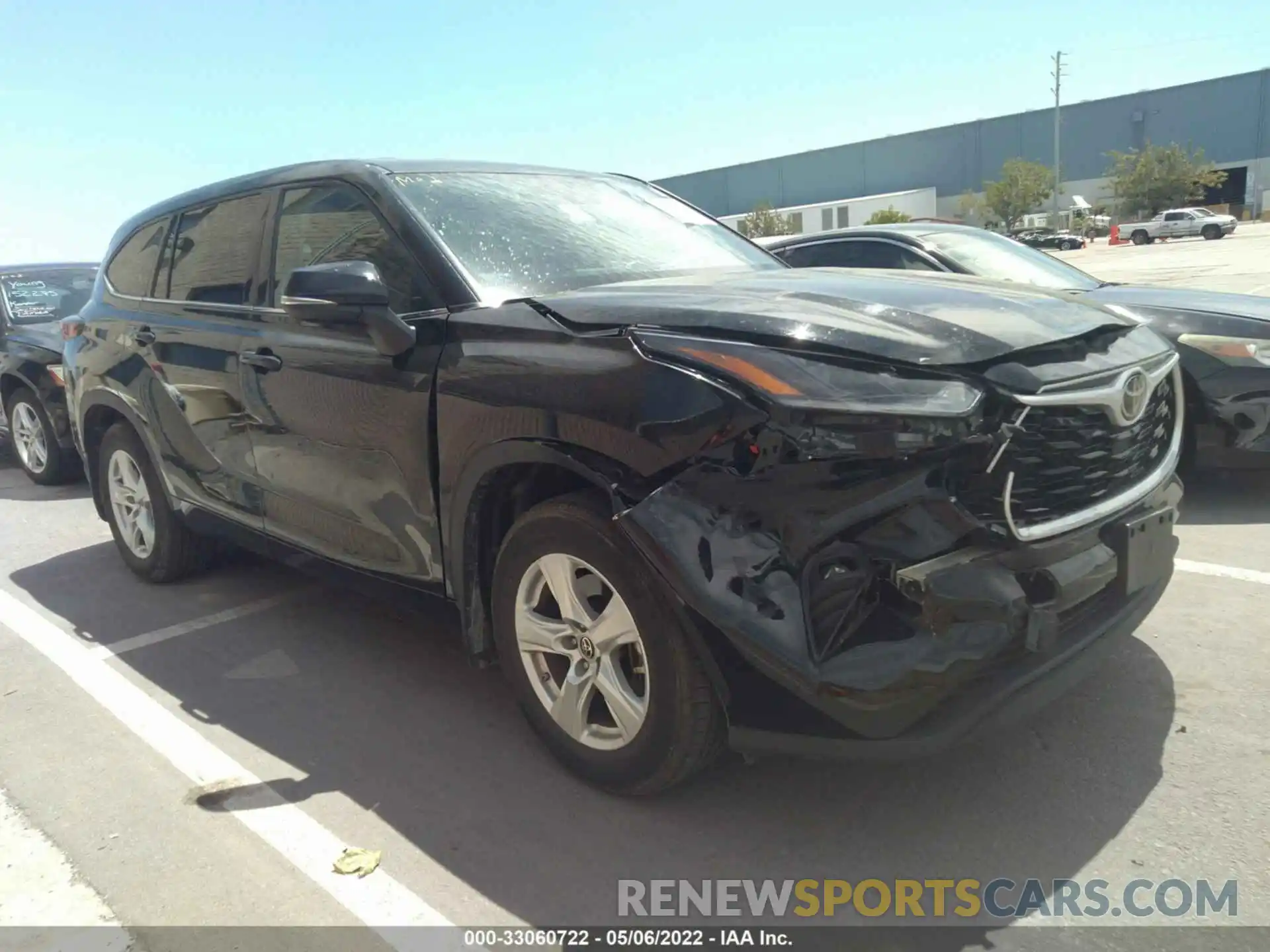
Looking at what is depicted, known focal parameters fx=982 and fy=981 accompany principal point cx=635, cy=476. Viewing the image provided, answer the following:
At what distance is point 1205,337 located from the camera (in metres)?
4.96

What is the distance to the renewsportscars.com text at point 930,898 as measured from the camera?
2.24 metres

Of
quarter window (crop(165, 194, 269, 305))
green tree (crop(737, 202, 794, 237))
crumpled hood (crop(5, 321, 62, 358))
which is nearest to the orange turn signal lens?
quarter window (crop(165, 194, 269, 305))

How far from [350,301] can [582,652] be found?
49.8 inches

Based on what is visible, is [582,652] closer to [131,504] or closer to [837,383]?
[837,383]

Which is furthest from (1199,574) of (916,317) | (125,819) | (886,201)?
(886,201)

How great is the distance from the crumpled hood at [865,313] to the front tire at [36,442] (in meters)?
6.47

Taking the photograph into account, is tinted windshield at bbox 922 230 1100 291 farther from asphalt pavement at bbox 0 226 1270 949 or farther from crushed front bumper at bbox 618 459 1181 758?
crushed front bumper at bbox 618 459 1181 758

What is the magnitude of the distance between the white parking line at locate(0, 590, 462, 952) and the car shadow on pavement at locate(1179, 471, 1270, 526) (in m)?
4.25

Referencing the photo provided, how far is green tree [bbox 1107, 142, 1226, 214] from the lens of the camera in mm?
64125

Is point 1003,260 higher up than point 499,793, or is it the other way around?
point 1003,260

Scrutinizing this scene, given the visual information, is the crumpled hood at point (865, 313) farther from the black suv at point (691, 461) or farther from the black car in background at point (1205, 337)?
the black car in background at point (1205, 337)

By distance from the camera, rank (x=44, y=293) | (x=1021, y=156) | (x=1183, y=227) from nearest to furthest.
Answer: (x=44, y=293), (x=1183, y=227), (x=1021, y=156)


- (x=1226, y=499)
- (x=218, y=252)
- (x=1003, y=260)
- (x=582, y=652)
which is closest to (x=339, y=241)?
(x=218, y=252)

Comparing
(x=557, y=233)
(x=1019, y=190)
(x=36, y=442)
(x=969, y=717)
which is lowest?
(x=36, y=442)
